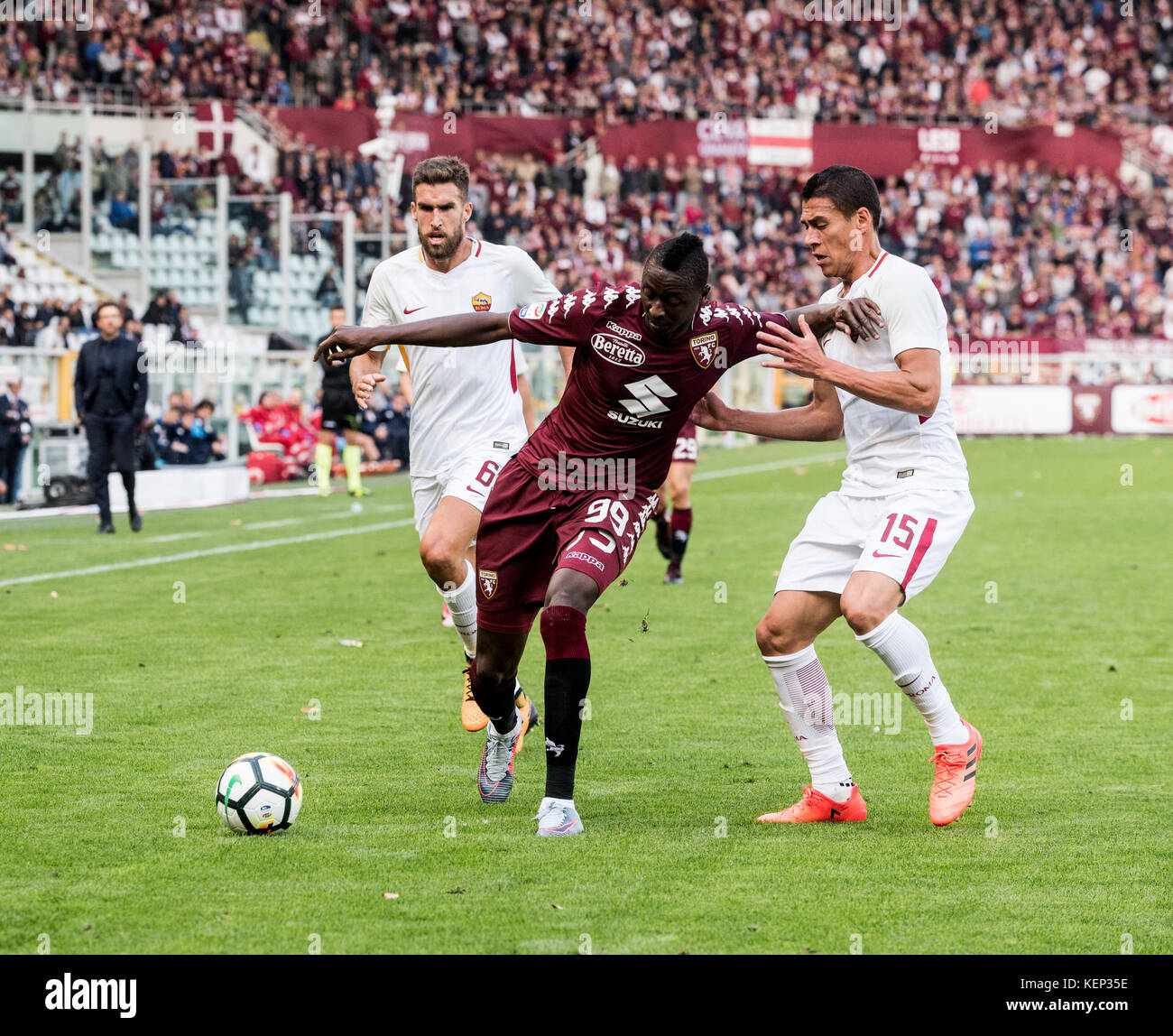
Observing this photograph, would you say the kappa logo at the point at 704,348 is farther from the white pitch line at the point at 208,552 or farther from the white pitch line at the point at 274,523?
the white pitch line at the point at 274,523

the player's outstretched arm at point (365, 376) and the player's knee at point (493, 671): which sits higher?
the player's outstretched arm at point (365, 376)

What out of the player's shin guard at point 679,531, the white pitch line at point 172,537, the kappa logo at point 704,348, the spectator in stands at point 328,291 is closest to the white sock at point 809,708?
the kappa logo at point 704,348

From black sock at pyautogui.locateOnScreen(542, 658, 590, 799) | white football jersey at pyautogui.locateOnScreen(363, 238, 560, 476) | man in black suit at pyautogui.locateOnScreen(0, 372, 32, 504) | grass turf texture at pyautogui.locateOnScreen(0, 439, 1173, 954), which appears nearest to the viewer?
grass turf texture at pyautogui.locateOnScreen(0, 439, 1173, 954)

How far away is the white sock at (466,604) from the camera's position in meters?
7.43

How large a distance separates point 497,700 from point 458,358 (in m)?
2.10

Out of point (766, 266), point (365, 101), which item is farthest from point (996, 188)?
point (365, 101)

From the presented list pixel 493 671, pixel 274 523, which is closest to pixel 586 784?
pixel 493 671

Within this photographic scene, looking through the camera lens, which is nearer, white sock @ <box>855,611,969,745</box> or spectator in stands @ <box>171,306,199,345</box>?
white sock @ <box>855,611,969,745</box>

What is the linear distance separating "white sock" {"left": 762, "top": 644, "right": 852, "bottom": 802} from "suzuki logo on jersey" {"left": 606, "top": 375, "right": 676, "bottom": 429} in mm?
979

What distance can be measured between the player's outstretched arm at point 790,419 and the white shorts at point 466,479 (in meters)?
1.49

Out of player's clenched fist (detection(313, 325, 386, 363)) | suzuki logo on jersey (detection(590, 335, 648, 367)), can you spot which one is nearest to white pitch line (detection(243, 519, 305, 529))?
player's clenched fist (detection(313, 325, 386, 363))

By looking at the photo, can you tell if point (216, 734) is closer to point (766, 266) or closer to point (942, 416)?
point (942, 416)

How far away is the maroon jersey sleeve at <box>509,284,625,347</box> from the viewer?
Result: 573 cm

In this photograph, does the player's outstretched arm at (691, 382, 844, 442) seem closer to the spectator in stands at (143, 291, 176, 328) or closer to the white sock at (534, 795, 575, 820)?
the white sock at (534, 795, 575, 820)
